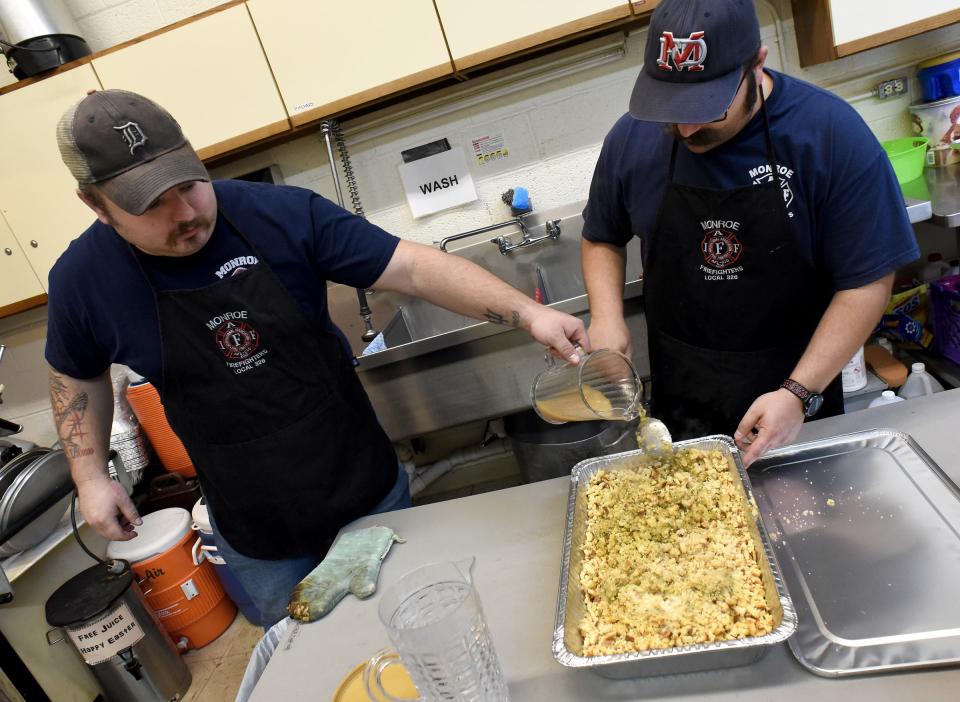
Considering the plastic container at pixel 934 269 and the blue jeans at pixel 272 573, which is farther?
the plastic container at pixel 934 269

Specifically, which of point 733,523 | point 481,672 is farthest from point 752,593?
point 481,672

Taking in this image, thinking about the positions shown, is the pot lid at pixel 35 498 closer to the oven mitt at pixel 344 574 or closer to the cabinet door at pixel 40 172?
the cabinet door at pixel 40 172

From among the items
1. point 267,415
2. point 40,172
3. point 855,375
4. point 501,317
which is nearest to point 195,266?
point 267,415

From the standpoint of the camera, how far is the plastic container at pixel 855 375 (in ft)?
7.01

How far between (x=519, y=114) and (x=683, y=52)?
159cm

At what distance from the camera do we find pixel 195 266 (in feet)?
4.39

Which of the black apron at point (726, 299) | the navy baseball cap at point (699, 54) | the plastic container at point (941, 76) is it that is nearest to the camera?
the navy baseball cap at point (699, 54)

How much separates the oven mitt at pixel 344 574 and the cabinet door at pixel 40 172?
200cm

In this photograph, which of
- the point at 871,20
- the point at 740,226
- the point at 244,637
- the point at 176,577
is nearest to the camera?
the point at 740,226

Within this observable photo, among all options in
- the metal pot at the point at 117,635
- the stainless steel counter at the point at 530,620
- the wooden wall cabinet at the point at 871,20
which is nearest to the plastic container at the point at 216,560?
the metal pot at the point at 117,635

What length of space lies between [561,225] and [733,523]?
182 cm

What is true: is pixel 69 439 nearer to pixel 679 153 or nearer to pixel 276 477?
pixel 276 477

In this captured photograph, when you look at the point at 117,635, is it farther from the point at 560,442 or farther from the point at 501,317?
the point at 501,317

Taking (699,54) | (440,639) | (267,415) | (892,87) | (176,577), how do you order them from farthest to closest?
1. (176,577)
2. (892,87)
3. (267,415)
4. (699,54)
5. (440,639)
